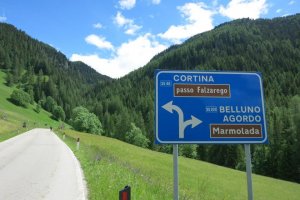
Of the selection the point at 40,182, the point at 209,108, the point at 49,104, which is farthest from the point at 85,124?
the point at 209,108

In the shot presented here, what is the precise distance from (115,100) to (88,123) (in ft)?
251

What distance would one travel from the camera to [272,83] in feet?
617

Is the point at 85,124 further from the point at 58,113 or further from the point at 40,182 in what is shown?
the point at 40,182

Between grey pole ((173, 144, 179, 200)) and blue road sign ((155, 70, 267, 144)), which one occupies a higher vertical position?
blue road sign ((155, 70, 267, 144))

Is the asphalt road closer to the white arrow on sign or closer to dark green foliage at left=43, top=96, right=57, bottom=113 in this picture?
the white arrow on sign

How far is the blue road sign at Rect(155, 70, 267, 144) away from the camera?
6.34m

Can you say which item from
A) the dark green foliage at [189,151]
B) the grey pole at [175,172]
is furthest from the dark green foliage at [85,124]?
the grey pole at [175,172]

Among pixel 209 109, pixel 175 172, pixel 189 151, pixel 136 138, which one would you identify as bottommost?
pixel 189 151

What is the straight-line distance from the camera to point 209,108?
6.55 meters

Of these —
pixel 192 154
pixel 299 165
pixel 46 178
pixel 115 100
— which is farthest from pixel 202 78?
pixel 115 100

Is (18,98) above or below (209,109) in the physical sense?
above

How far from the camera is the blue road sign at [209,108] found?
6.34m

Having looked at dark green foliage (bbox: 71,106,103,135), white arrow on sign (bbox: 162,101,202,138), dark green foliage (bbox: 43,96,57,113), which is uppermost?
dark green foliage (bbox: 43,96,57,113)

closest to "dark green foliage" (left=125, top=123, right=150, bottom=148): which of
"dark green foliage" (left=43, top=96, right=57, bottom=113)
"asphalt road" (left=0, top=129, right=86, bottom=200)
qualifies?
"dark green foliage" (left=43, top=96, right=57, bottom=113)
